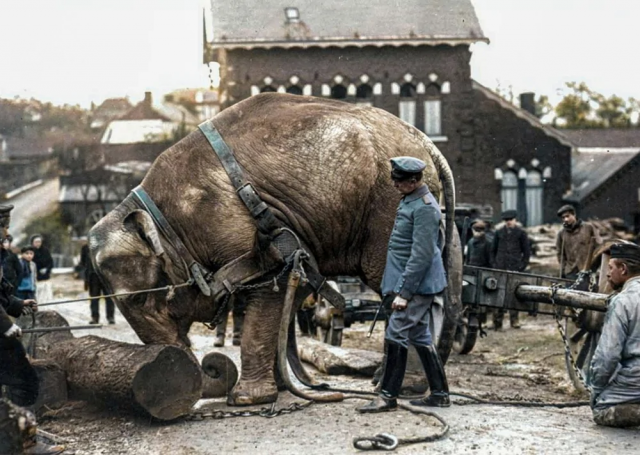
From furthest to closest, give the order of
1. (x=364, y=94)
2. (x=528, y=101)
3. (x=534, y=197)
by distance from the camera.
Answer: (x=528, y=101), (x=534, y=197), (x=364, y=94)

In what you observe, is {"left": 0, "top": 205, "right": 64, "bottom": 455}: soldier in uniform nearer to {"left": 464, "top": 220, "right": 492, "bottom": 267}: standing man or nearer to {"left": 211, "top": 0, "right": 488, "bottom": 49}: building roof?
{"left": 464, "top": 220, "right": 492, "bottom": 267}: standing man

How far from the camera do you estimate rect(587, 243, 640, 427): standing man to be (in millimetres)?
7387

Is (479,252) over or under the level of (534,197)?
over

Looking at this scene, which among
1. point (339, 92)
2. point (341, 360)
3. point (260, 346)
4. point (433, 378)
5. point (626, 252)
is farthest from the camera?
point (339, 92)

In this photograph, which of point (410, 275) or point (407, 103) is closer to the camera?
point (410, 275)

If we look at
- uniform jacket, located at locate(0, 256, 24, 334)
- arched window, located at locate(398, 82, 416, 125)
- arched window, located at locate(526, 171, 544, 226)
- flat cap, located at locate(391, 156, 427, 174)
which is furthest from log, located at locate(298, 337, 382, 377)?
arched window, located at locate(526, 171, 544, 226)

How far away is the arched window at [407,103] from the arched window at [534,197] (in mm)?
5152

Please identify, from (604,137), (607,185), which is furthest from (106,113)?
(604,137)

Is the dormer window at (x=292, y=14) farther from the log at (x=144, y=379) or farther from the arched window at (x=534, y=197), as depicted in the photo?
the log at (x=144, y=379)

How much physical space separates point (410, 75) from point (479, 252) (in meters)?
14.1

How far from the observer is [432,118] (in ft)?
103

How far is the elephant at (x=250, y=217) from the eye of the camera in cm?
863

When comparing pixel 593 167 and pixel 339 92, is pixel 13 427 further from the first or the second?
pixel 593 167

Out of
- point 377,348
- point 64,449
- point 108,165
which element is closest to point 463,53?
point 108,165
